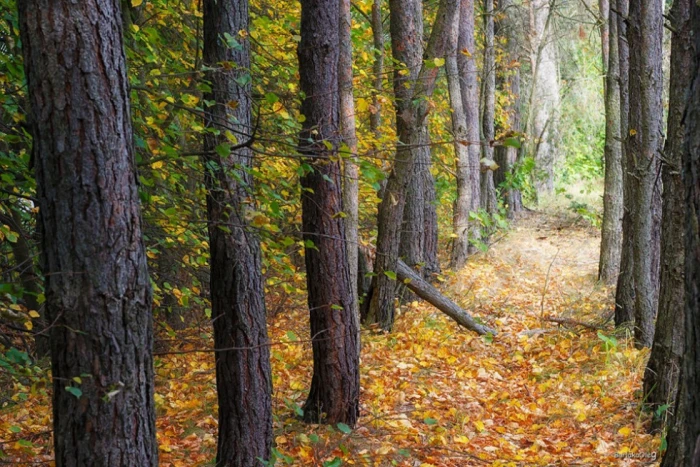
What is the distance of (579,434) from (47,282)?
5.60m

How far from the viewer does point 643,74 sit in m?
7.70

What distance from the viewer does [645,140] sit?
7832mm

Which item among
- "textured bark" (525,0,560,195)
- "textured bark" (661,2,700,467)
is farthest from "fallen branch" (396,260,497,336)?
"textured bark" (525,0,560,195)

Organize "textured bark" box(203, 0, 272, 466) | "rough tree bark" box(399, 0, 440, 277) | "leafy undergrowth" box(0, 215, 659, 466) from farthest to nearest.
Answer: "rough tree bark" box(399, 0, 440, 277) → "leafy undergrowth" box(0, 215, 659, 466) → "textured bark" box(203, 0, 272, 466)

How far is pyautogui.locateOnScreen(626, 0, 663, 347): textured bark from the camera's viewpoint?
7.65 meters

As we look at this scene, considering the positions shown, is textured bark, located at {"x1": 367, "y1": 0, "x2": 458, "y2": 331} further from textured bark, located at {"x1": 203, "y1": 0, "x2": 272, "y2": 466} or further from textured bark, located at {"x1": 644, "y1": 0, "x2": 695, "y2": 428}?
textured bark, located at {"x1": 203, "y1": 0, "x2": 272, "y2": 466}

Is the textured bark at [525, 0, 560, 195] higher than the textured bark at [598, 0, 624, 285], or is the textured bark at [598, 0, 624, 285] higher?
the textured bark at [525, 0, 560, 195]

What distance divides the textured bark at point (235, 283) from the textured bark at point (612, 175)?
292 inches

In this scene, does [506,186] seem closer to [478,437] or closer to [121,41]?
[478,437]

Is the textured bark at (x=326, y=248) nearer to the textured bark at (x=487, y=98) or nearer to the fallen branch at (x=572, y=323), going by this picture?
the fallen branch at (x=572, y=323)

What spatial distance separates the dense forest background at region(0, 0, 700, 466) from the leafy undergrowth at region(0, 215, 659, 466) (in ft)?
0.13

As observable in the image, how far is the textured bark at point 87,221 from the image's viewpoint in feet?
10.5

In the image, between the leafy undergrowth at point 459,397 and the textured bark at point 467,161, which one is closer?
the leafy undergrowth at point 459,397

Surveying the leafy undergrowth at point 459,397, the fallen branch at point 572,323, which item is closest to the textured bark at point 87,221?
the leafy undergrowth at point 459,397
